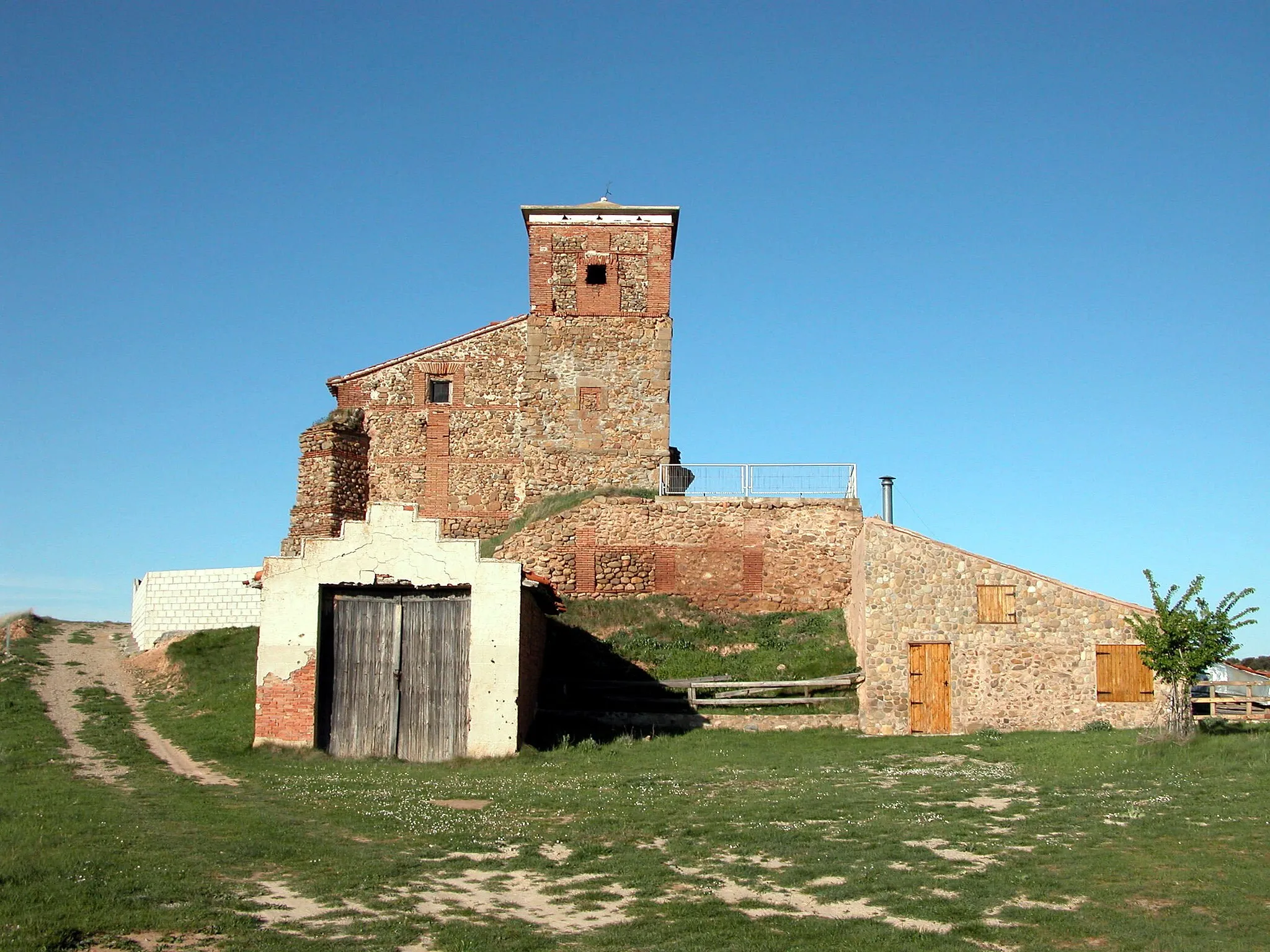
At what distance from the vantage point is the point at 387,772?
741 inches

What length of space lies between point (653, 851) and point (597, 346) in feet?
75.6

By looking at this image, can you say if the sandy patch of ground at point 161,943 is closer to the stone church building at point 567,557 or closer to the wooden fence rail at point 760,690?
the stone church building at point 567,557

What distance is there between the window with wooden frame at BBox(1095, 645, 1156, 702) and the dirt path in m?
16.8

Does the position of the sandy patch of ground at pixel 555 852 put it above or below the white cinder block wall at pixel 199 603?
below

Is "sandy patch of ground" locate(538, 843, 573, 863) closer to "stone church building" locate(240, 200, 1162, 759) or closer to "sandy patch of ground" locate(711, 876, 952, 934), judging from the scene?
"sandy patch of ground" locate(711, 876, 952, 934)

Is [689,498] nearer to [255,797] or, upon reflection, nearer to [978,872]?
[255,797]

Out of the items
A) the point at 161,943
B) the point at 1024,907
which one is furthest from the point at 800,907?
the point at 161,943

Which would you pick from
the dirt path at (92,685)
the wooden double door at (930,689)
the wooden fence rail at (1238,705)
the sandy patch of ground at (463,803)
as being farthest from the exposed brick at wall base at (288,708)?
the wooden fence rail at (1238,705)

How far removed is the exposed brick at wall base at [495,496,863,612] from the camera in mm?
30359

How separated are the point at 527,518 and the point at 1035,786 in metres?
18.7

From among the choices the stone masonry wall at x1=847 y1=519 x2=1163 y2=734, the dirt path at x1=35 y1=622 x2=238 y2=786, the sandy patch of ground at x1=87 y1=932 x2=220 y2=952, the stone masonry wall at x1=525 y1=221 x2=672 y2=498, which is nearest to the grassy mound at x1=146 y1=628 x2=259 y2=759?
the dirt path at x1=35 y1=622 x2=238 y2=786

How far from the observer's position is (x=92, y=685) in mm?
26812

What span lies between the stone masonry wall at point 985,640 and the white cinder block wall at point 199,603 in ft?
56.2

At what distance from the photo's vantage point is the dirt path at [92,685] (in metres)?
18.3
